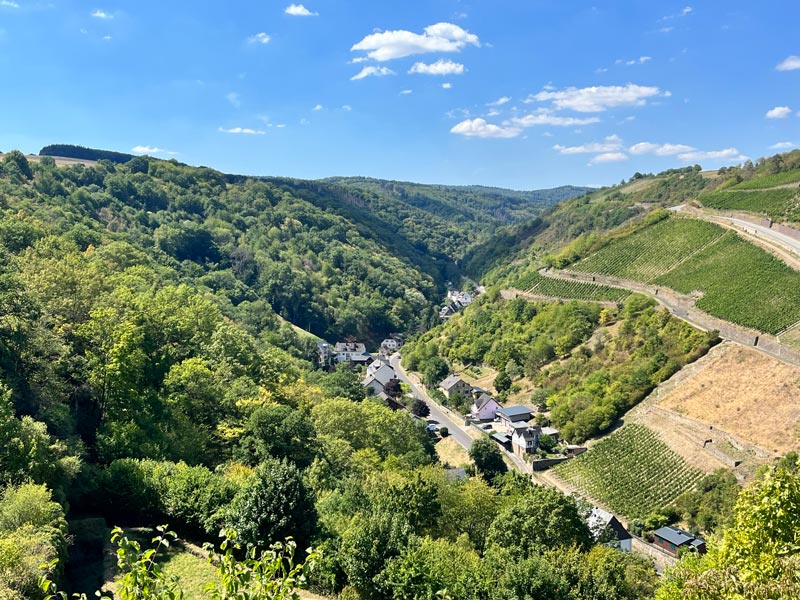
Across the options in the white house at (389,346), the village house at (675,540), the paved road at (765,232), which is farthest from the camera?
the white house at (389,346)

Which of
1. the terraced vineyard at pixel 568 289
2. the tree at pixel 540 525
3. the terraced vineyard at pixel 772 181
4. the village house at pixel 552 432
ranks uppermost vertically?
the terraced vineyard at pixel 772 181

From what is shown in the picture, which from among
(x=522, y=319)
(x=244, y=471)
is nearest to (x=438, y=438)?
(x=522, y=319)

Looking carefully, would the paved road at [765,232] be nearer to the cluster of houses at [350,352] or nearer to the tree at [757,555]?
the tree at [757,555]

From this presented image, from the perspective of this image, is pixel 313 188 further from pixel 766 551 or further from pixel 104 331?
pixel 766 551

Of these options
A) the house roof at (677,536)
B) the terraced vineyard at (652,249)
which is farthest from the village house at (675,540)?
the terraced vineyard at (652,249)

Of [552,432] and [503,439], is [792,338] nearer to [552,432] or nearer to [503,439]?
[552,432]

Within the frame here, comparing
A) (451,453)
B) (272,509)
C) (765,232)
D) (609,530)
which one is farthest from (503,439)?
(765,232)

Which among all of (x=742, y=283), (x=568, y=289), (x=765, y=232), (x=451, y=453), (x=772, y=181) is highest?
(x=772, y=181)
